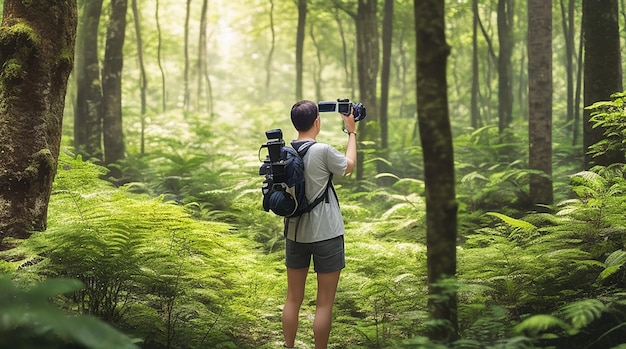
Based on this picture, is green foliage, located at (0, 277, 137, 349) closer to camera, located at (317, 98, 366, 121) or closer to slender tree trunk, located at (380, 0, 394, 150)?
camera, located at (317, 98, 366, 121)

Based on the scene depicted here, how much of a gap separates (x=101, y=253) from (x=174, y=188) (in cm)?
823

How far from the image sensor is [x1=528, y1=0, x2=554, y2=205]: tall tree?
32.6 feet

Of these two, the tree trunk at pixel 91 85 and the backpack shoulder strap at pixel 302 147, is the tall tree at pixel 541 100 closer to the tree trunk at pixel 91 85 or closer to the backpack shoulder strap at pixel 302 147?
the backpack shoulder strap at pixel 302 147

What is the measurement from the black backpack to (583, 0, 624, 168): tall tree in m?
Answer: 4.66

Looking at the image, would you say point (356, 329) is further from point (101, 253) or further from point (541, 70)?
point (541, 70)

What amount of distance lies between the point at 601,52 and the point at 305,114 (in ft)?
16.0

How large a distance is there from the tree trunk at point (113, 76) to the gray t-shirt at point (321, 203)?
9.88 m

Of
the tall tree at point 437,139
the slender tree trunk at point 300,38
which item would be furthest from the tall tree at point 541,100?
the slender tree trunk at point 300,38

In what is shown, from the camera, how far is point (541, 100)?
9992 millimetres

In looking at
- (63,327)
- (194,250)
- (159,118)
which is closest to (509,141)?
(159,118)

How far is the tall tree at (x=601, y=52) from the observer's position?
7.91 meters

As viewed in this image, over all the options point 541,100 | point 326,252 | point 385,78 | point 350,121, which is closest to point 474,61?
point 385,78

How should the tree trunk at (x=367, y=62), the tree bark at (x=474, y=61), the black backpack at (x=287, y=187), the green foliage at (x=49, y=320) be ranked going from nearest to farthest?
the green foliage at (x=49, y=320), the black backpack at (x=287, y=187), the tree trunk at (x=367, y=62), the tree bark at (x=474, y=61)

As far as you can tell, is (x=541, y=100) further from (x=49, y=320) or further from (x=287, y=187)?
(x=49, y=320)
